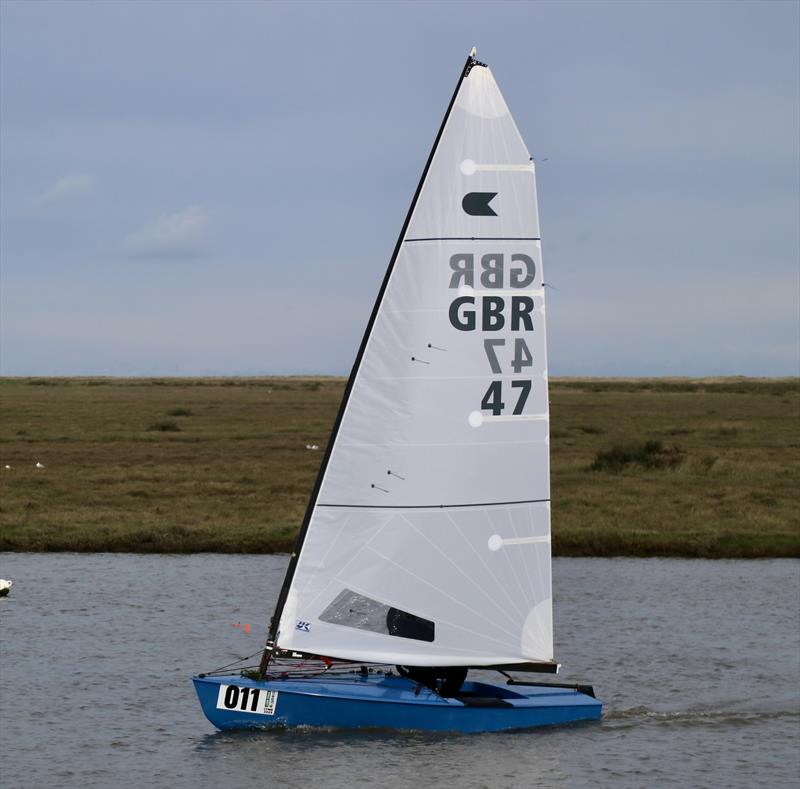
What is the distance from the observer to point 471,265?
21.6 metres

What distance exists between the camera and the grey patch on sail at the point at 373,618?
2184 cm

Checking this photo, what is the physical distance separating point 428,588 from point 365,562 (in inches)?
46.8

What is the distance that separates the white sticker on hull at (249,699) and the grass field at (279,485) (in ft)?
65.2

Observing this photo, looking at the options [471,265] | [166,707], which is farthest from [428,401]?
[166,707]

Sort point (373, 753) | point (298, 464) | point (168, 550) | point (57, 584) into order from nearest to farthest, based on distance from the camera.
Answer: point (373, 753), point (57, 584), point (168, 550), point (298, 464)

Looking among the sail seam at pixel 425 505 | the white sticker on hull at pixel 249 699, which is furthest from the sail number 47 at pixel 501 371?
the white sticker on hull at pixel 249 699

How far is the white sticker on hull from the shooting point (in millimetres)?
21562

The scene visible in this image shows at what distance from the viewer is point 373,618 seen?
2197 centimetres

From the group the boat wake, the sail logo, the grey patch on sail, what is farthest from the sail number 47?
the boat wake

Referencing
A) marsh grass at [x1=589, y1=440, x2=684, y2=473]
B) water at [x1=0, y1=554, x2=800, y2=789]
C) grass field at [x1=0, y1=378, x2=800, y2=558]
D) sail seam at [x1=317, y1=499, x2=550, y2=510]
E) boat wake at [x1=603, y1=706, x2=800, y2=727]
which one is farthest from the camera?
marsh grass at [x1=589, y1=440, x2=684, y2=473]

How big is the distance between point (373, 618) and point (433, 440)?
10.1 feet

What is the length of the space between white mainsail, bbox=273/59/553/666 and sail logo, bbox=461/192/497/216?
21 millimetres

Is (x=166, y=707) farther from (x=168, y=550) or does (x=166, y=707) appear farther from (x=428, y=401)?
(x=168, y=550)

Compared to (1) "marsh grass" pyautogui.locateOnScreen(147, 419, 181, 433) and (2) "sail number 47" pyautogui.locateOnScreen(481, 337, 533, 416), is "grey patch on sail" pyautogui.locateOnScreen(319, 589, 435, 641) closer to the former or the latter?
(2) "sail number 47" pyautogui.locateOnScreen(481, 337, 533, 416)
